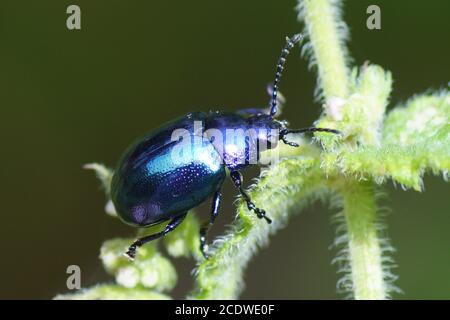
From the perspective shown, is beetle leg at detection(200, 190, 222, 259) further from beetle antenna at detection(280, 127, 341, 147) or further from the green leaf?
beetle antenna at detection(280, 127, 341, 147)

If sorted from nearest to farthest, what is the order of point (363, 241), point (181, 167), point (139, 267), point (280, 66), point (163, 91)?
point (363, 241), point (139, 267), point (181, 167), point (280, 66), point (163, 91)

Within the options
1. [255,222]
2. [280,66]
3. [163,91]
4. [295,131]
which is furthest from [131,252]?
[163,91]

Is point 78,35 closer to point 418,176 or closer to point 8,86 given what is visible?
point 8,86

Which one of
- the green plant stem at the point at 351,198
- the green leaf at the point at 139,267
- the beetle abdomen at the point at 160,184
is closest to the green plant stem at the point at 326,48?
the green plant stem at the point at 351,198

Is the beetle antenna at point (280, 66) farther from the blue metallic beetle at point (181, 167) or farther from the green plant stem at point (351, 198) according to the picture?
the green plant stem at point (351, 198)

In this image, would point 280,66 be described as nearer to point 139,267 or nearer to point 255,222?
point 255,222

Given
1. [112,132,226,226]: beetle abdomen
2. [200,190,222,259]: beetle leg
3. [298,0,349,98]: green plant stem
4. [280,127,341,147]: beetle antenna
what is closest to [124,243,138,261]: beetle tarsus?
[112,132,226,226]: beetle abdomen
